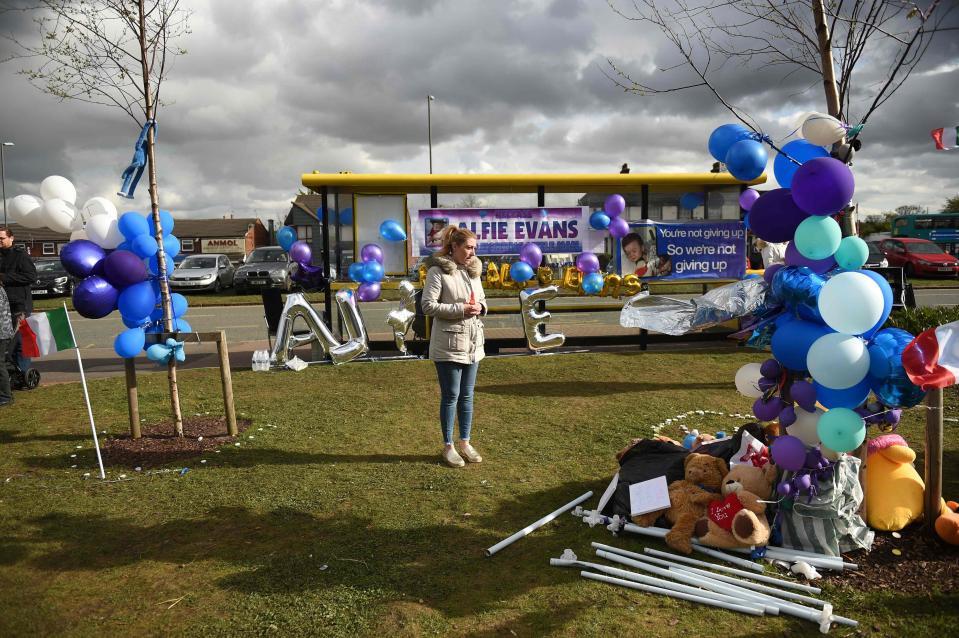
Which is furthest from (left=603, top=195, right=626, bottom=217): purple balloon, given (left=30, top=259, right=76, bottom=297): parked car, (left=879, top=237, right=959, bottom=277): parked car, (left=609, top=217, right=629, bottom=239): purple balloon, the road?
(left=879, top=237, right=959, bottom=277): parked car

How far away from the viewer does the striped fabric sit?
139 inches

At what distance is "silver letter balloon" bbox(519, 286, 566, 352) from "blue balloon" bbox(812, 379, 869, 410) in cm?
627

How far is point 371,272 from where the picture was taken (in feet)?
30.5

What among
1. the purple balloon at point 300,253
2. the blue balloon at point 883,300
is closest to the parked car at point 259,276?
the purple balloon at point 300,253

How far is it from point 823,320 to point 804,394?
39 centimetres

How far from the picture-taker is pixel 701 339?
11.2m

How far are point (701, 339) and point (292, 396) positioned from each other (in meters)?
6.90

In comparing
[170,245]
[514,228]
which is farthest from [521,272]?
[170,245]

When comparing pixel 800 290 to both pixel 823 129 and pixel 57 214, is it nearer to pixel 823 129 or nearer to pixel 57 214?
pixel 823 129

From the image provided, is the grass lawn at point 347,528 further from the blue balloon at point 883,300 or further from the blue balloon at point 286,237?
the blue balloon at point 286,237

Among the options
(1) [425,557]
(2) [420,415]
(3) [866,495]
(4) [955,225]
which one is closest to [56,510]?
(1) [425,557]

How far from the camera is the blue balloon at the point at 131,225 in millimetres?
5516

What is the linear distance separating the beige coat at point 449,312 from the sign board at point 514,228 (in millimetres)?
4897

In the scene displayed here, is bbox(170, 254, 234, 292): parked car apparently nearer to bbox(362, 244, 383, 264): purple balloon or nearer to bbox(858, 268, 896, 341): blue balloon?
bbox(362, 244, 383, 264): purple balloon
